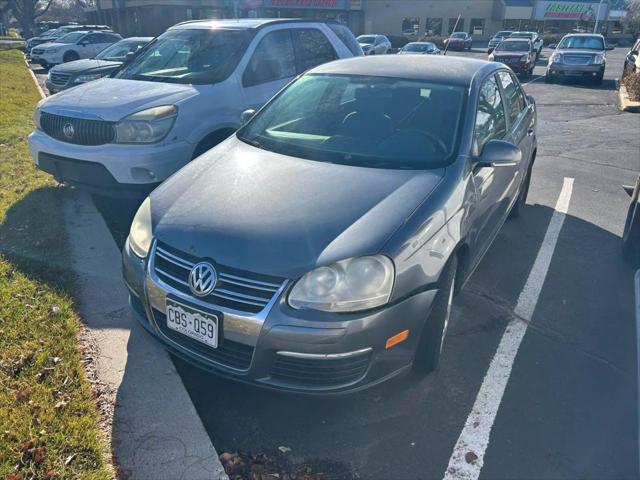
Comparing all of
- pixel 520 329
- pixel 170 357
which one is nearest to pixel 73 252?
pixel 170 357

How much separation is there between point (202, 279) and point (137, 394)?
0.88 m

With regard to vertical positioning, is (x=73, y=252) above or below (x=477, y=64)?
below

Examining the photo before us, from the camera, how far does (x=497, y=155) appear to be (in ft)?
11.1

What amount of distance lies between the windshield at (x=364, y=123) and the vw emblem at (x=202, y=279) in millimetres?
1193

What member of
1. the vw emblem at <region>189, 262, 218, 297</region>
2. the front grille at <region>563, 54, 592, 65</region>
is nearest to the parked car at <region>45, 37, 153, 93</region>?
the vw emblem at <region>189, 262, 218, 297</region>

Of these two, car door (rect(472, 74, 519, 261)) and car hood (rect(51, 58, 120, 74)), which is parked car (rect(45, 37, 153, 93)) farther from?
car door (rect(472, 74, 519, 261))

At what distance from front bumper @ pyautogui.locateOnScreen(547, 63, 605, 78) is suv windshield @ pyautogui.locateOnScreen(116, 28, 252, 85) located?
1582 centimetres

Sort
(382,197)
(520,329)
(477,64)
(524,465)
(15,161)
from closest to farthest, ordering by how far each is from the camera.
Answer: (524,465)
(382,197)
(520,329)
(477,64)
(15,161)

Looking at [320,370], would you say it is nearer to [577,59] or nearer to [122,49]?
[122,49]

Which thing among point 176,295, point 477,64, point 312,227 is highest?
point 477,64

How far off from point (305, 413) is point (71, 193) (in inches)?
167

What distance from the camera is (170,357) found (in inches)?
129

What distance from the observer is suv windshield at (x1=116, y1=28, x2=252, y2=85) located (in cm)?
550

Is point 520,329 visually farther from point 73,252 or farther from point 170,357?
point 73,252
